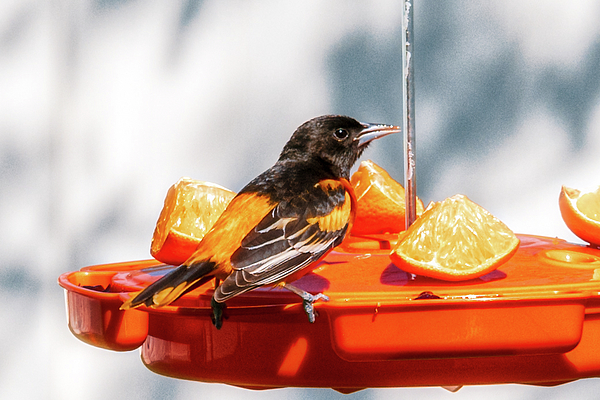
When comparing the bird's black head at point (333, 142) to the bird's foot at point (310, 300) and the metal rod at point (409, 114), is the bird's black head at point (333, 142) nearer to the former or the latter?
the metal rod at point (409, 114)

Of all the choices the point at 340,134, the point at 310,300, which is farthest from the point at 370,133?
the point at 310,300

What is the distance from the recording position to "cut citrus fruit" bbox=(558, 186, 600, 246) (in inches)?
51.5

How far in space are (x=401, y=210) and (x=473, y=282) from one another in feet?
1.27

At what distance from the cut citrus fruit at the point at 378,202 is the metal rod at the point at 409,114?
13 centimetres

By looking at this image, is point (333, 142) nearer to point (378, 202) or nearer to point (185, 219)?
point (378, 202)

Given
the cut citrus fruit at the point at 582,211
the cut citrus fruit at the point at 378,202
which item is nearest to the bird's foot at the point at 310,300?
the cut citrus fruit at the point at 378,202

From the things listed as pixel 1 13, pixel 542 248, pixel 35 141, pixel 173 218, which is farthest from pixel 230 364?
pixel 1 13

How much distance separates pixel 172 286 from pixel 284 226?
0.19m

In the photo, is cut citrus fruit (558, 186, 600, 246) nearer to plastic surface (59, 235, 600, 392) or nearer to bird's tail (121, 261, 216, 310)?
plastic surface (59, 235, 600, 392)

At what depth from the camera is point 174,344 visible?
3.75ft

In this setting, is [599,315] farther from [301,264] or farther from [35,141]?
[35,141]

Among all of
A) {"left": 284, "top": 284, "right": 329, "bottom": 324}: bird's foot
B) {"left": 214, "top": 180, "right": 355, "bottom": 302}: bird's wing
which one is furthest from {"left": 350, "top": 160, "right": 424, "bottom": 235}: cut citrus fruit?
{"left": 284, "top": 284, "right": 329, "bottom": 324}: bird's foot

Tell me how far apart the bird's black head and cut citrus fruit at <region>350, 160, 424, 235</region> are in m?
0.11

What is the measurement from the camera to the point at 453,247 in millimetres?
1040
